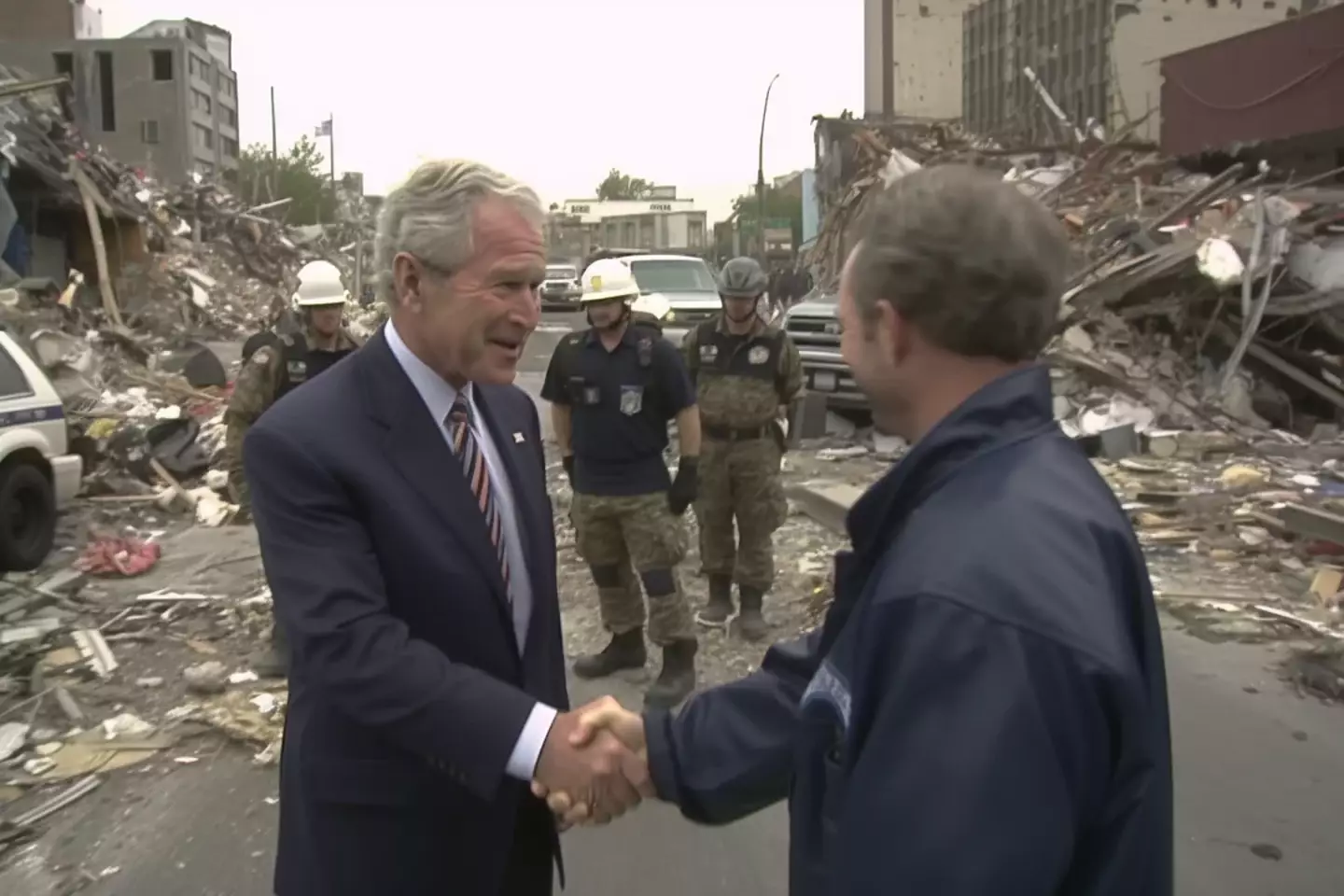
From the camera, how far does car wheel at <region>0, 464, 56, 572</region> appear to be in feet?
28.5

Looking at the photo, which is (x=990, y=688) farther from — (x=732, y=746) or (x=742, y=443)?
(x=742, y=443)

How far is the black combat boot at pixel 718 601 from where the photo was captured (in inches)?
296

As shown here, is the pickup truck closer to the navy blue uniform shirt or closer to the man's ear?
the navy blue uniform shirt

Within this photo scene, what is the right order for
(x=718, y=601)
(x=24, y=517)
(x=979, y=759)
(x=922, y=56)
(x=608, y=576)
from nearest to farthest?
(x=979, y=759)
(x=608, y=576)
(x=718, y=601)
(x=24, y=517)
(x=922, y=56)

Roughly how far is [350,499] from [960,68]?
45.8m

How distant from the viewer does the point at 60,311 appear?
741 inches

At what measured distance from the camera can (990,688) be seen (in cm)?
126

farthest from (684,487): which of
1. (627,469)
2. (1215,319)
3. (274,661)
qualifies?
(1215,319)

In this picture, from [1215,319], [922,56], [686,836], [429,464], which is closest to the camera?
[429,464]

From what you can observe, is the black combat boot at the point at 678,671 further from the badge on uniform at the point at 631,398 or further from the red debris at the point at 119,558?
the red debris at the point at 119,558

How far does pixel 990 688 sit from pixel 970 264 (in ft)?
1.76

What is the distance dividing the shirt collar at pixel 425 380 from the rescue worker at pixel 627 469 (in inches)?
157

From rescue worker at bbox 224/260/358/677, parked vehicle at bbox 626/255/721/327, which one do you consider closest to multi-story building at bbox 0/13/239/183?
parked vehicle at bbox 626/255/721/327

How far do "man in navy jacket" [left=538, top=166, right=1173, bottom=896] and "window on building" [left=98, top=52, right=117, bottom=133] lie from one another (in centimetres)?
8039
